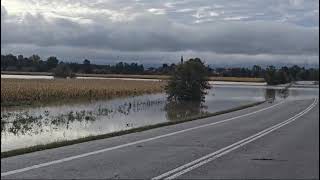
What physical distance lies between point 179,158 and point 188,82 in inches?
1773

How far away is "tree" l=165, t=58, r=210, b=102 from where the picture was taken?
→ 2228 inches

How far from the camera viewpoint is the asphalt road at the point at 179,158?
1020cm

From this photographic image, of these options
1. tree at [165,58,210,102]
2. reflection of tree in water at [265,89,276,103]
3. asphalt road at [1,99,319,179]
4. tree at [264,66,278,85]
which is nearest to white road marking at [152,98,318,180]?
asphalt road at [1,99,319,179]

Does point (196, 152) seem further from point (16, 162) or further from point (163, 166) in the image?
point (16, 162)

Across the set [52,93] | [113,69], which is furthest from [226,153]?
[113,69]

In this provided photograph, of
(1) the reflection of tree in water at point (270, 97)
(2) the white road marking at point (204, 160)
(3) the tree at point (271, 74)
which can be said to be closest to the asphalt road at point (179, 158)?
(2) the white road marking at point (204, 160)

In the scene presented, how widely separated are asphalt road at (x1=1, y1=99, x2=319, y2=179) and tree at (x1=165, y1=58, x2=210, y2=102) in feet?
124

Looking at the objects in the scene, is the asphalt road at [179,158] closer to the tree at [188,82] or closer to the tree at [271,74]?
the tree at [271,74]

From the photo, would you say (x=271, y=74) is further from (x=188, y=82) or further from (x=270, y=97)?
(x=270, y=97)

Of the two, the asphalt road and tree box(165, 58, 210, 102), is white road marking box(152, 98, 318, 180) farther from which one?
tree box(165, 58, 210, 102)

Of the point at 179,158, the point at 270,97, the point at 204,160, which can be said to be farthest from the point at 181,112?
the point at 204,160

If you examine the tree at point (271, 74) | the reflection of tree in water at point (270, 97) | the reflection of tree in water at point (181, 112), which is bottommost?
the reflection of tree in water at point (270, 97)

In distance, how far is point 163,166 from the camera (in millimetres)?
11156

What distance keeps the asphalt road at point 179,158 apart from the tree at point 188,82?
3784cm
